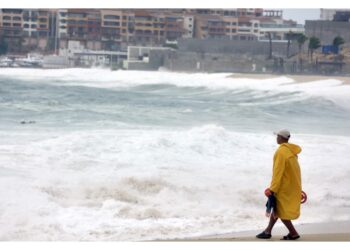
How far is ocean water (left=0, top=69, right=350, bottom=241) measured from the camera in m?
5.98

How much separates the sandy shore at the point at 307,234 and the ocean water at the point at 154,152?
0.13 m

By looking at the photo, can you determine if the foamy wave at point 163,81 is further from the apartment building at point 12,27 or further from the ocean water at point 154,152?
the apartment building at point 12,27

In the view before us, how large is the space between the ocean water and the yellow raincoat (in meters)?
0.62

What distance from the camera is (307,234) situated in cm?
576

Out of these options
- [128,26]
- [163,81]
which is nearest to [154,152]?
[163,81]

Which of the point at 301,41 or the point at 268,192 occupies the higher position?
the point at 301,41

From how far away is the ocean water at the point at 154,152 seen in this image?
19.6 ft

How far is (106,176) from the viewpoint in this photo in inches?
246

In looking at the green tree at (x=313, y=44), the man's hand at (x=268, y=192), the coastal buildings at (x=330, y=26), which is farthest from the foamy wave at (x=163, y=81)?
the man's hand at (x=268, y=192)

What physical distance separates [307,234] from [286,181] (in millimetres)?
604

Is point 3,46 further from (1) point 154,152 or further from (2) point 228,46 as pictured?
(2) point 228,46

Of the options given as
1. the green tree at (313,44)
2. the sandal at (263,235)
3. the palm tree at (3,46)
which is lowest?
the sandal at (263,235)

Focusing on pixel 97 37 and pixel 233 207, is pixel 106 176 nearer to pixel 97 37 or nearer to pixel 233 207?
pixel 233 207
